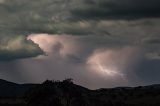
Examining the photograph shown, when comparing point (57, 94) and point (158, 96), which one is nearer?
point (57, 94)

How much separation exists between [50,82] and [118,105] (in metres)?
36.1

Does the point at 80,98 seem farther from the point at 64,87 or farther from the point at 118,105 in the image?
the point at 118,105

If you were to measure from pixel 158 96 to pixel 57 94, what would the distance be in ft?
237

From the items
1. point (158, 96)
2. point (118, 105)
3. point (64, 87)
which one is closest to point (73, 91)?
point (64, 87)

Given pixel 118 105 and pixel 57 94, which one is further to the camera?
pixel 118 105

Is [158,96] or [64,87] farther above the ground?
[158,96]

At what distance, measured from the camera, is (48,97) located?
258 feet

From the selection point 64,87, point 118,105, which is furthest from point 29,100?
point 118,105

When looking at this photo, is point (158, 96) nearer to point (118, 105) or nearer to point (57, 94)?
point (118, 105)

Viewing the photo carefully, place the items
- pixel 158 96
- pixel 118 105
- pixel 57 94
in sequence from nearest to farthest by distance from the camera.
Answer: pixel 57 94
pixel 118 105
pixel 158 96

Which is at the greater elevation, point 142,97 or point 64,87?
point 142,97

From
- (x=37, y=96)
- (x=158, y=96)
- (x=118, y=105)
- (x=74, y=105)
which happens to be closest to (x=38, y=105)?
(x=37, y=96)

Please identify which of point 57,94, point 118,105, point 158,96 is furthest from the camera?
point 158,96

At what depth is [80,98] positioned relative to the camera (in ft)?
260
